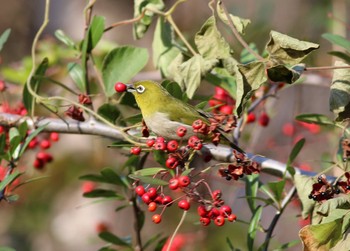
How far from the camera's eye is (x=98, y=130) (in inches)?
94.3

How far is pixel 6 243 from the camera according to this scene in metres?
5.79

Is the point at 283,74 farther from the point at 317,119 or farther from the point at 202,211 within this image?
the point at 317,119

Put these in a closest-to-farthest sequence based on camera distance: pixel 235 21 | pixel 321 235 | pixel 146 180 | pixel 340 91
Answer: pixel 321 235 < pixel 146 180 < pixel 340 91 < pixel 235 21

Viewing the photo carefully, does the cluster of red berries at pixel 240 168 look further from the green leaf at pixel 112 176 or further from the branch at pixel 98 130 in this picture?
the green leaf at pixel 112 176

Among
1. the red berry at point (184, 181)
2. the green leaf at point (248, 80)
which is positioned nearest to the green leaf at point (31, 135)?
the red berry at point (184, 181)

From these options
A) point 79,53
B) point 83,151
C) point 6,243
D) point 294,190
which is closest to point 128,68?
point 79,53

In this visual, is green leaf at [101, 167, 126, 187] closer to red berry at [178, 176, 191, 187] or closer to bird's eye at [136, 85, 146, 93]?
bird's eye at [136, 85, 146, 93]

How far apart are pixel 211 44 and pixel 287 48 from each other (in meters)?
0.42

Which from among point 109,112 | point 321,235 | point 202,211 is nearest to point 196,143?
point 202,211

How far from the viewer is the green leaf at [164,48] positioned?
8.16ft

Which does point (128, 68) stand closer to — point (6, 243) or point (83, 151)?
point (83, 151)

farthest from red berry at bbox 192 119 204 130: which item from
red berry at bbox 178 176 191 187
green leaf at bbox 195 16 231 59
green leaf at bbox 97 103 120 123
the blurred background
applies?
the blurred background

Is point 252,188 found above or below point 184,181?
below

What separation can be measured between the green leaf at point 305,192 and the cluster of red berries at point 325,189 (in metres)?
0.15
